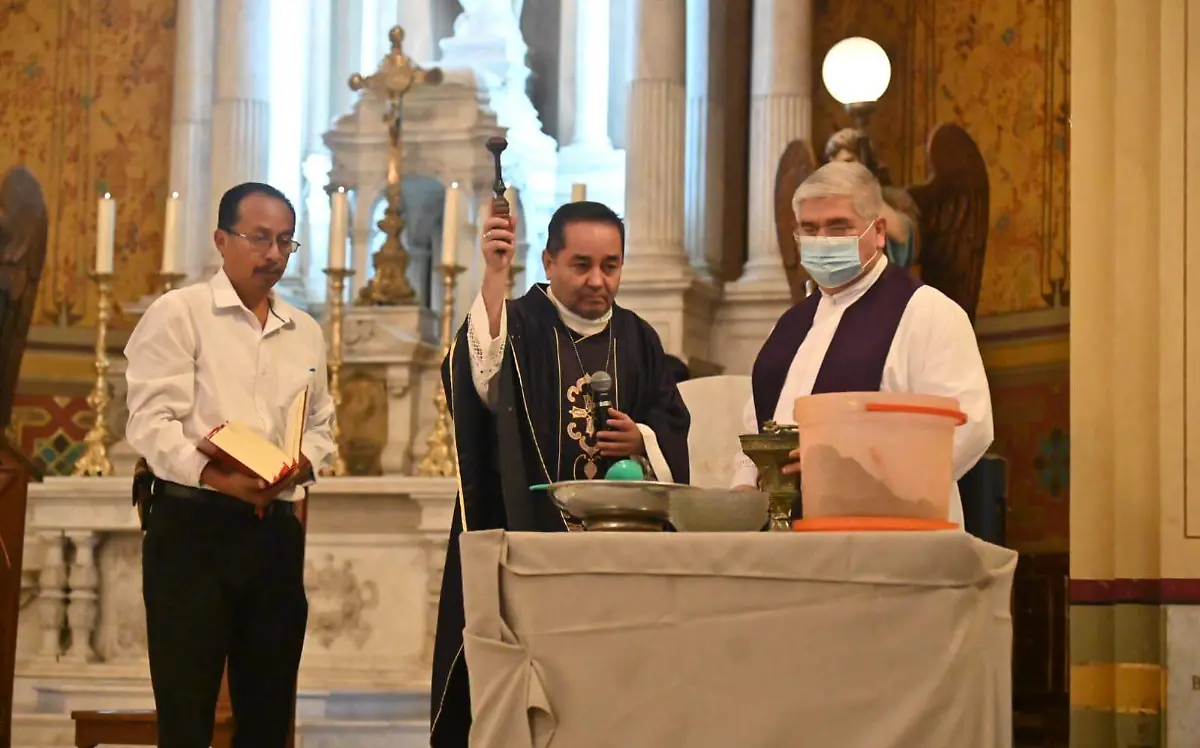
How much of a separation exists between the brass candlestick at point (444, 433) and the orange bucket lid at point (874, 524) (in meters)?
4.21

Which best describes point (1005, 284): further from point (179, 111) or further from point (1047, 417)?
point (179, 111)

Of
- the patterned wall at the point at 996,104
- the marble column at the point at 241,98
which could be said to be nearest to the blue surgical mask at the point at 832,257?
the patterned wall at the point at 996,104

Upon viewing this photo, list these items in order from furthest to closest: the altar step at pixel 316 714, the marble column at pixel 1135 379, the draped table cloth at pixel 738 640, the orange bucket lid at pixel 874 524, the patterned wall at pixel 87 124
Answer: the patterned wall at pixel 87 124
the altar step at pixel 316 714
the marble column at pixel 1135 379
the orange bucket lid at pixel 874 524
the draped table cloth at pixel 738 640

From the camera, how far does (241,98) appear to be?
8.40 metres

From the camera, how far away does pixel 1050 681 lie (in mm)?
7426

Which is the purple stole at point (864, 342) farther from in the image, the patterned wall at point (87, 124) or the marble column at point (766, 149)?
the patterned wall at point (87, 124)

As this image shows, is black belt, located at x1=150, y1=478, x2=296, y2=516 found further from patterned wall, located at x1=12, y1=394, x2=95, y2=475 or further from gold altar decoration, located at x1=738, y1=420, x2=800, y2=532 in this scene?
patterned wall, located at x1=12, y1=394, x2=95, y2=475

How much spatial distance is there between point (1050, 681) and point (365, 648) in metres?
2.81

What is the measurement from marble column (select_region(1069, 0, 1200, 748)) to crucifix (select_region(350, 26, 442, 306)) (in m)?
3.51

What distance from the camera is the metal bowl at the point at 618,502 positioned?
2.92 m

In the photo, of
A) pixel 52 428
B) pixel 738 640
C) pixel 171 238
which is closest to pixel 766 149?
pixel 171 238

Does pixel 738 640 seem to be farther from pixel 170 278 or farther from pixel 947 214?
pixel 170 278

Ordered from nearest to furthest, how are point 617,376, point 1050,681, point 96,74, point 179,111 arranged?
point 617,376
point 1050,681
point 179,111
point 96,74

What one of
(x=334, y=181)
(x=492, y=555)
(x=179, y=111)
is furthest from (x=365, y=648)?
(x=492, y=555)
